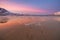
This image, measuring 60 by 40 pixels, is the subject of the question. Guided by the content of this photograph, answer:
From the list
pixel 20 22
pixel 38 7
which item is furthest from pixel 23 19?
pixel 38 7

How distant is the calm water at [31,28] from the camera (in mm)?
1061

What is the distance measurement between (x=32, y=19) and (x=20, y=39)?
0.67ft

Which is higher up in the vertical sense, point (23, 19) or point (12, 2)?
point (12, 2)

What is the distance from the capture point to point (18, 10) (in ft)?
3.54

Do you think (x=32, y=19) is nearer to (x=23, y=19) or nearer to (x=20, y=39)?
(x=23, y=19)

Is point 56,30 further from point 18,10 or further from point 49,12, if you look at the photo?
point 18,10

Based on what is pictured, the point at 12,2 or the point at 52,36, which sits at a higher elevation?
the point at 12,2

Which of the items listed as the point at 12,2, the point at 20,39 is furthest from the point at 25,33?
the point at 12,2

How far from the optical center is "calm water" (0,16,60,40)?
3.48ft

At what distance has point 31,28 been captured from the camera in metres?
1.08

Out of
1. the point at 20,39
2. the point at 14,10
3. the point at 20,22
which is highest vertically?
the point at 14,10

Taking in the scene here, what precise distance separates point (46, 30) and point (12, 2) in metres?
0.39

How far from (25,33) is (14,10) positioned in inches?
8.8

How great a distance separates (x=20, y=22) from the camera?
3.54 feet
